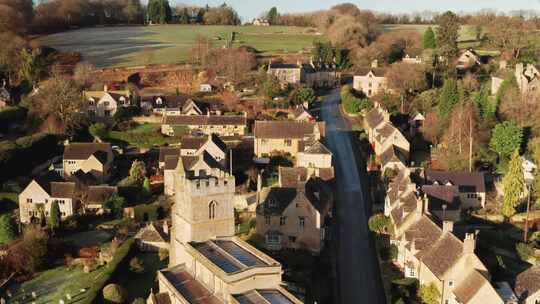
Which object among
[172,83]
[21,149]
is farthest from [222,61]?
[21,149]

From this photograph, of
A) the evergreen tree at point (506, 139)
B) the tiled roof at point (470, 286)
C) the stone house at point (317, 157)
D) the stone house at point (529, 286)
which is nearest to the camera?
the tiled roof at point (470, 286)

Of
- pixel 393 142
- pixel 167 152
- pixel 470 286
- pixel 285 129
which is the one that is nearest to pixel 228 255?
A: pixel 470 286

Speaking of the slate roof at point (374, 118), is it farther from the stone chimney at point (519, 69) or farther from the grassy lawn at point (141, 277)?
the grassy lawn at point (141, 277)

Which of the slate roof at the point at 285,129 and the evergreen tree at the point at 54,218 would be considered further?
the slate roof at the point at 285,129

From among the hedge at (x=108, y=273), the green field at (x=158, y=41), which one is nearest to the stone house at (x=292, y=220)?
the hedge at (x=108, y=273)

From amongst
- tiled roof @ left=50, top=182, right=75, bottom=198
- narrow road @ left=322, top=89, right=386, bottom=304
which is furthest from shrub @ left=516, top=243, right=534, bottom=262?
tiled roof @ left=50, top=182, right=75, bottom=198

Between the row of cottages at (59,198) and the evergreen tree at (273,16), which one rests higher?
the evergreen tree at (273,16)

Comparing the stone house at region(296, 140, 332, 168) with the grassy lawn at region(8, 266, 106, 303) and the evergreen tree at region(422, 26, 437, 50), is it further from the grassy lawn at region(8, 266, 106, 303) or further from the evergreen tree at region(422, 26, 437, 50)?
the evergreen tree at region(422, 26, 437, 50)

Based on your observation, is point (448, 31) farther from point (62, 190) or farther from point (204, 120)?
point (62, 190)
